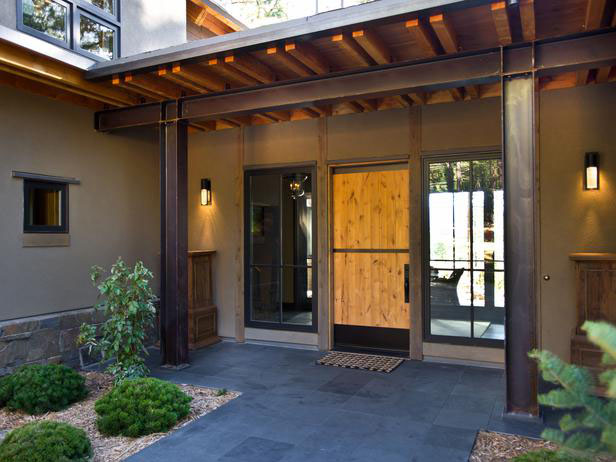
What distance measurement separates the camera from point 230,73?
4.76m

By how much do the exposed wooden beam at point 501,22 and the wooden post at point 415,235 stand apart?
1.88 metres

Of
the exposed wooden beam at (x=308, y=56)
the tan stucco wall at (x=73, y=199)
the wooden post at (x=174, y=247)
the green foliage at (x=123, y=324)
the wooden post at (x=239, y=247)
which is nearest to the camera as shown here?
the exposed wooden beam at (x=308, y=56)

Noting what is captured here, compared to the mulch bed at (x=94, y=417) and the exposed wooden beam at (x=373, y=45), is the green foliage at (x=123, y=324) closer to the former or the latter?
the mulch bed at (x=94, y=417)

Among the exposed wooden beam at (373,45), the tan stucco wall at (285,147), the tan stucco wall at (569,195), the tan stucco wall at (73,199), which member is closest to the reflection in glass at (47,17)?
the tan stucco wall at (73,199)

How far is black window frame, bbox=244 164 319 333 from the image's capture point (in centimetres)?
632

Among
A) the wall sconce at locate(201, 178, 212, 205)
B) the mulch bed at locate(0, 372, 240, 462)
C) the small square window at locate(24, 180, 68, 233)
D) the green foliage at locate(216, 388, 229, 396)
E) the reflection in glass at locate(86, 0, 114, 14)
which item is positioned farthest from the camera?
the wall sconce at locate(201, 178, 212, 205)

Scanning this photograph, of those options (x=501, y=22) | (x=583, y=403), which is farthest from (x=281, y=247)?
(x=583, y=403)

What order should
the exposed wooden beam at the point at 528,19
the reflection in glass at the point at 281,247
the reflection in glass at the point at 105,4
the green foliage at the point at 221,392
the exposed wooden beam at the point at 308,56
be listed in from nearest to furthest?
1. the exposed wooden beam at the point at 528,19
2. the exposed wooden beam at the point at 308,56
3. the green foliage at the point at 221,392
4. the reflection in glass at the point at 105,4
5. the reflection in glass at the point at 281,247

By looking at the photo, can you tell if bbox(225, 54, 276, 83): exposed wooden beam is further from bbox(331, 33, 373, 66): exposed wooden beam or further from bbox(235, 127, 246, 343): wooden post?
bbox(235, 127, 246, 343): wooden post

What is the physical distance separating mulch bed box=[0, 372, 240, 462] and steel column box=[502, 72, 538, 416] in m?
2.43

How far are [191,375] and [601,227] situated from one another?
14.4ft

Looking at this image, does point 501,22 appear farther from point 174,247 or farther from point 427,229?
point 174,247

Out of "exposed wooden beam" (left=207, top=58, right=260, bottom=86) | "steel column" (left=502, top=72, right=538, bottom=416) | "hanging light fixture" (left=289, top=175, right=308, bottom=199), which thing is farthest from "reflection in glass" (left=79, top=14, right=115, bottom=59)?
"steel column" (left=502, top=72, right=538, bottom=416)

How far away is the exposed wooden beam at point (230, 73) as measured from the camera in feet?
14.6
